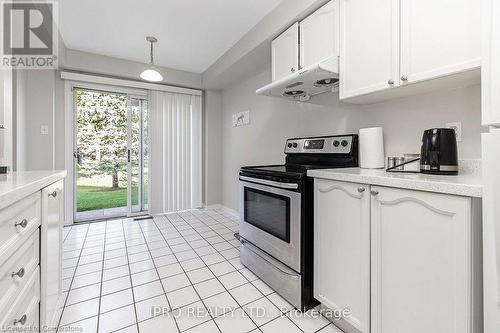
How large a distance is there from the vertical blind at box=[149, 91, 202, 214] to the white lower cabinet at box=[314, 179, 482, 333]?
10.1 feet

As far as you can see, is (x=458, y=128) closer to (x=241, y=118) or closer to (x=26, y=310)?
(x=26, y=310)

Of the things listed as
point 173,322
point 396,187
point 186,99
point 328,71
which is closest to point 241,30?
point 328,71

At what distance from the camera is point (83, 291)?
5.65ft

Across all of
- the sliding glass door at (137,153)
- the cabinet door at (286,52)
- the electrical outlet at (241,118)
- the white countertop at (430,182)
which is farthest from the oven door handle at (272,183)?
the sliding glass door at (137,153)

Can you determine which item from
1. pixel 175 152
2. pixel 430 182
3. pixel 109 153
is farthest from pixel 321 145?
pixel 109 153

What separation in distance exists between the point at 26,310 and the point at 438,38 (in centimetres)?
214

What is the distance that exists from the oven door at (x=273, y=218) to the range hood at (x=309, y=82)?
812 millimetres

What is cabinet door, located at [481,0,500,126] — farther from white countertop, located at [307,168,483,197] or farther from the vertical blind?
the vertical blind

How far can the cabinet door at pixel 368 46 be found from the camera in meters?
1.34

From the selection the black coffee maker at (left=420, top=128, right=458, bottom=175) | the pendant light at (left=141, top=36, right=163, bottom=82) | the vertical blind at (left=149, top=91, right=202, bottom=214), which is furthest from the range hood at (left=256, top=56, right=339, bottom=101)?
the vertical blind at (left=149, top=91, right=202, bottom=214)

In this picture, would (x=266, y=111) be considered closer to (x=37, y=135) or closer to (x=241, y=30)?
(x=241, y=30)

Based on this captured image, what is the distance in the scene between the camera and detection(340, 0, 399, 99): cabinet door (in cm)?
134

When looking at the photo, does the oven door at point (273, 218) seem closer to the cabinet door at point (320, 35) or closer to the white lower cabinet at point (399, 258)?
the white lower cabinet at point (399, 258)

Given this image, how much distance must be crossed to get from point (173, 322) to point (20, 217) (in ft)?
3.42
